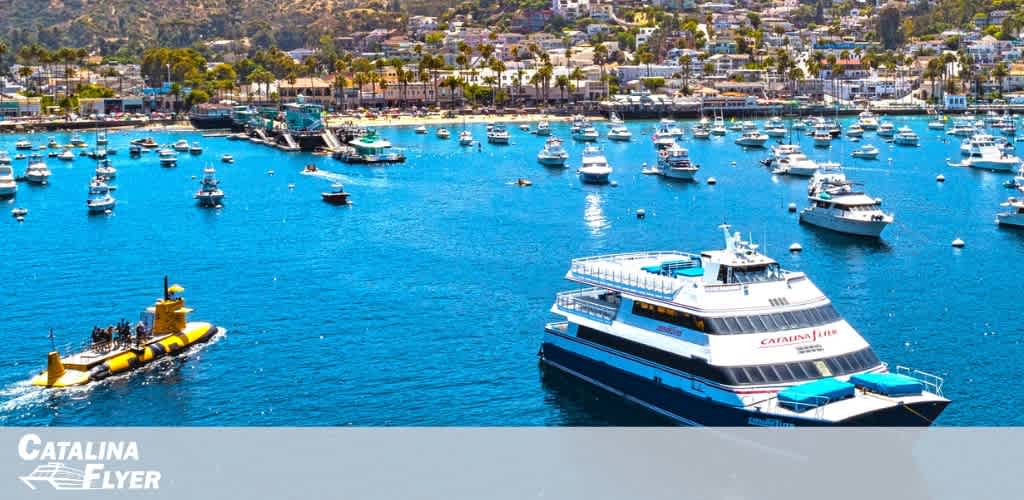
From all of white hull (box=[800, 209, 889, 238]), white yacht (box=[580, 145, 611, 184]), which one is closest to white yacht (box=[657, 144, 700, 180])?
white yacht (box=[580, 145, 611, 184])

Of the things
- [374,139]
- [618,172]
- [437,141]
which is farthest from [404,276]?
[437,141]

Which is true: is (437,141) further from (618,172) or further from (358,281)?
(358,281)

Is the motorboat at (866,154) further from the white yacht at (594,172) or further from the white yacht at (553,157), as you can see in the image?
the white yacht at (594,172)

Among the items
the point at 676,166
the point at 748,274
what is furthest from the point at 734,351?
the point at 676,166

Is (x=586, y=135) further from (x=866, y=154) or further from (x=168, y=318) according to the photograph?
(x=168, y=318)
